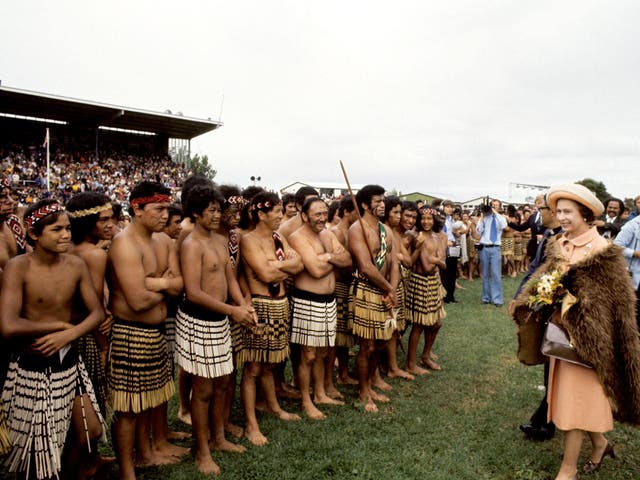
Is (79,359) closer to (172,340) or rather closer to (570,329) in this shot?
(172,340)

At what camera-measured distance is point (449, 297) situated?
10.8m

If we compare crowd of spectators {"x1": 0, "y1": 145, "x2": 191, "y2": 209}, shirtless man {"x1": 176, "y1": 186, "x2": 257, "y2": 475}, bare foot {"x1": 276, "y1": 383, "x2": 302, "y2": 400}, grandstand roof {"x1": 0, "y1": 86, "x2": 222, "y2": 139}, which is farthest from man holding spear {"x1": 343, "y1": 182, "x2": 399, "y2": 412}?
grandstand roof {"x1": 0, "y1": 86, "x2": 222, "y2": 139}

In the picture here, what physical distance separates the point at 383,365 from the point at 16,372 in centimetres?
442

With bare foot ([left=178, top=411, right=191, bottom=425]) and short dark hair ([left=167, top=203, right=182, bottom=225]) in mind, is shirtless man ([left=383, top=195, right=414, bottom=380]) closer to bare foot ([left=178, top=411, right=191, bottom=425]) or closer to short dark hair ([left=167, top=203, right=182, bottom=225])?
short dark hair ([left=167, top=203, right=182, bottom=225])

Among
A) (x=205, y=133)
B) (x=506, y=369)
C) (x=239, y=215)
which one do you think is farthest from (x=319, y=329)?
(x=205, y=133)

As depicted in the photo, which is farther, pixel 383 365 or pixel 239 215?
pixel 383 365

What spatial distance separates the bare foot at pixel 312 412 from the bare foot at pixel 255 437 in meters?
0.65

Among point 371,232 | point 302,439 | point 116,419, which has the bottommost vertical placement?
point 302,439

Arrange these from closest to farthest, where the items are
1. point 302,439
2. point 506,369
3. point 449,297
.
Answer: point 302,439 → point 506,369 → point 449,297

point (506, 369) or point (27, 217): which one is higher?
point (27, 217)

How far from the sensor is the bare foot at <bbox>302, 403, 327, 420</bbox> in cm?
468

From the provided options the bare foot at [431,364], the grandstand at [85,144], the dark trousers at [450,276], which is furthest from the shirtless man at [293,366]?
the grandstand at [85,144]

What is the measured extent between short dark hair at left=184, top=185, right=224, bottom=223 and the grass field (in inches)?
79.3

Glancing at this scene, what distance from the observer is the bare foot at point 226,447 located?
395 cm
